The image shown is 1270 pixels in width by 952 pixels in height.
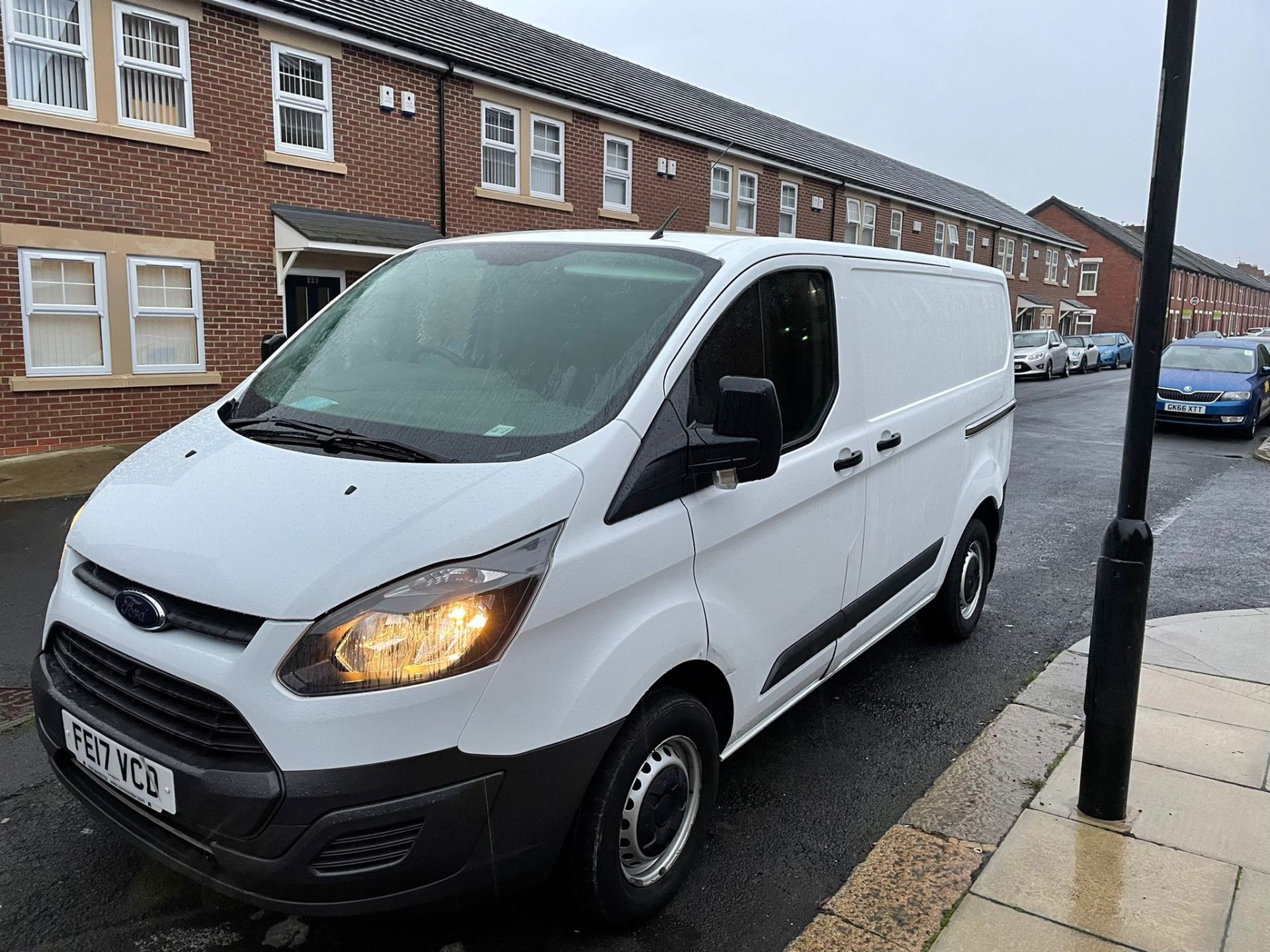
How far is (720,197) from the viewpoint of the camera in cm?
2216

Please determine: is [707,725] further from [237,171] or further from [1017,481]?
[237,171]

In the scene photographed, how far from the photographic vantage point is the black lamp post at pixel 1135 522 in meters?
3.06

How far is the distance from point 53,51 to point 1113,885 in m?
13.5

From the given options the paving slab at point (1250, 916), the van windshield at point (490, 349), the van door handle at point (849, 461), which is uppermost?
the van windshield at point (490, 349)

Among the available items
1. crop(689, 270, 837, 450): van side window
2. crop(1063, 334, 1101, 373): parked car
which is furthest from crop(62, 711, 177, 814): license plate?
crop(1063, 334, 1101, 373): parked car

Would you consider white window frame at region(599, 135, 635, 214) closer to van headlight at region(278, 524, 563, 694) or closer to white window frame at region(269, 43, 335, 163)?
white window frame at region(269, 43, 335, 163)

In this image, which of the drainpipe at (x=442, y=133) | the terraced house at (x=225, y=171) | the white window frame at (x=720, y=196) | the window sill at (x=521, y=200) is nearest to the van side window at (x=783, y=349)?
the terraced house at (x=225, y=171)

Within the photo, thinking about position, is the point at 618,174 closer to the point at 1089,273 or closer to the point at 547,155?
the point at 547,155

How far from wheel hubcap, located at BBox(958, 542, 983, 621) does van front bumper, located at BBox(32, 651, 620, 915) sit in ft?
11.4

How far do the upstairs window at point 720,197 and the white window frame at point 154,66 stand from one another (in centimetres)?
1190

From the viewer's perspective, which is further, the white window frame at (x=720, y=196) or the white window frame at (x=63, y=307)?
the white window frame at (x=720, y=196)

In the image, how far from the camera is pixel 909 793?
3.76 m

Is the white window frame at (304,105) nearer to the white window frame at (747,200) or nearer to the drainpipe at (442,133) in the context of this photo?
the drainpipe at (442,133)

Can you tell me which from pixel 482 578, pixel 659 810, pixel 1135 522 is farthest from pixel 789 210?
pixel 482 578
